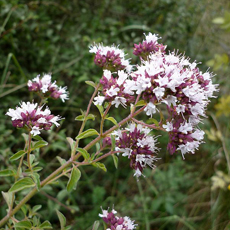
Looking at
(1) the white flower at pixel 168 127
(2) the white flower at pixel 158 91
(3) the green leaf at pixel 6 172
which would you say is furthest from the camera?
(3) the green leaf at pixel 6 172

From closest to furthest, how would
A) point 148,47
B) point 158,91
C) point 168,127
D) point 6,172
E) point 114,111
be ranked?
point 158,91 → point 168,127 → point 6,172 → point 148,47 → point 114,111

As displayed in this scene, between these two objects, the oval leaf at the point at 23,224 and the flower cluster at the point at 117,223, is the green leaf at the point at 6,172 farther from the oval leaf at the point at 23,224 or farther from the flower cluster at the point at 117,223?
the flower cluster at the point at 117,223

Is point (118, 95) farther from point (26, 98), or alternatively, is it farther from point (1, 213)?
point (26, 98)

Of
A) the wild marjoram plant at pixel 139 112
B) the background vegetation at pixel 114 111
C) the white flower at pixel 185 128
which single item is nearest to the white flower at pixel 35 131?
the wild marjoram plant at pixel 139 112

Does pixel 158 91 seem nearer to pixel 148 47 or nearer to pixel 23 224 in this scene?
pixel 148 47

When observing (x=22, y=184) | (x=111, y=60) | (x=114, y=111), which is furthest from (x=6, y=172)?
(x=114, y=111)

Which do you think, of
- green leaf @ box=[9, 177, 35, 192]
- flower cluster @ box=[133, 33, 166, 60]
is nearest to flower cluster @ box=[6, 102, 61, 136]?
green leaf @ box=[9, 177, 35, 192]

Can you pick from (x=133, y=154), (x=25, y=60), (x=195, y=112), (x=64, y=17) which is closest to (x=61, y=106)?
(x=25, y=60)

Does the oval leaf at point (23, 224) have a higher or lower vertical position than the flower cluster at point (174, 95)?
lower

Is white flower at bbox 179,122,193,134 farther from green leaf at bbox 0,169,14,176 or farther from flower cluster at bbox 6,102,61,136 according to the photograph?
green leaf at bbox 0,169,14,176
